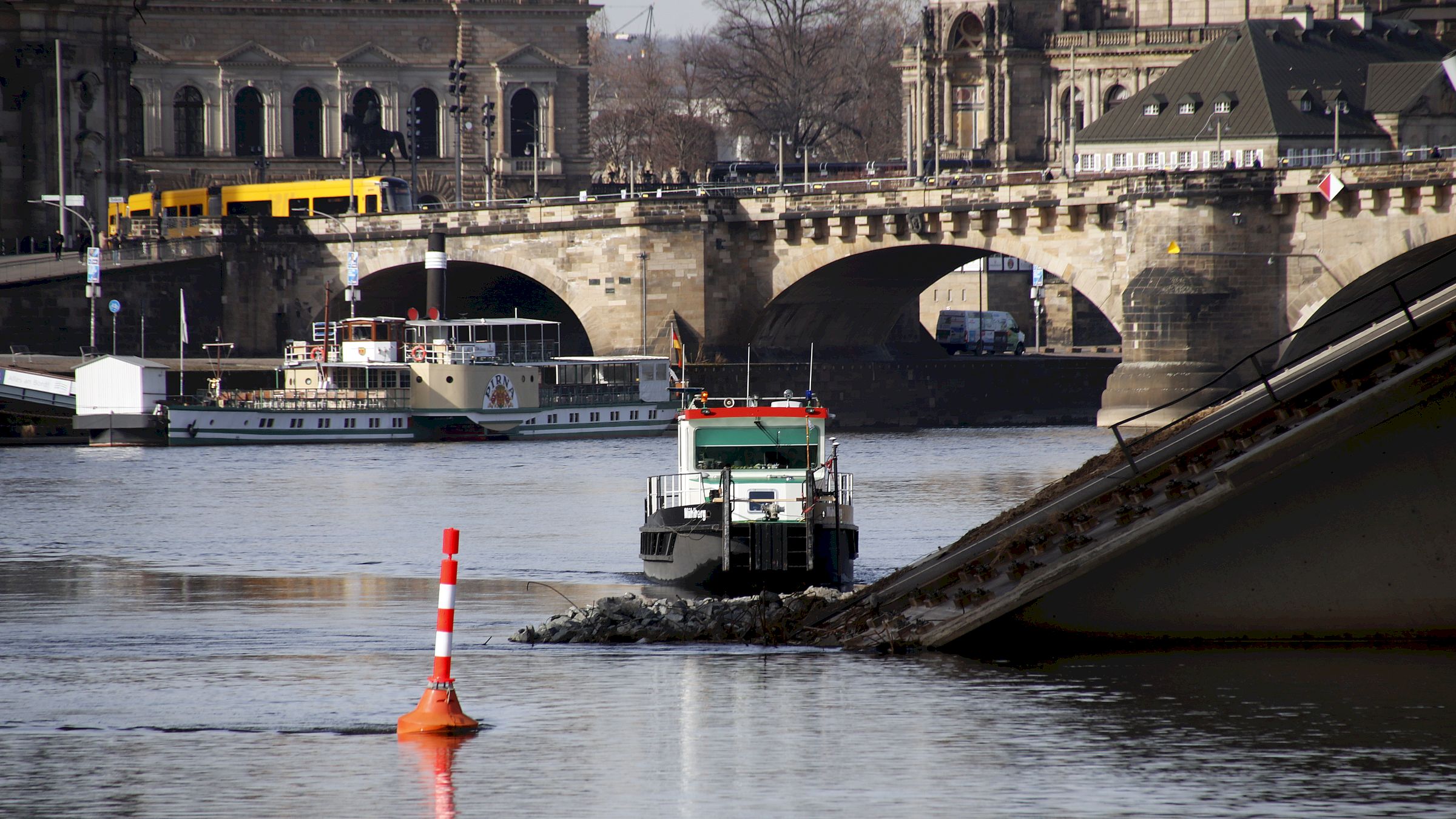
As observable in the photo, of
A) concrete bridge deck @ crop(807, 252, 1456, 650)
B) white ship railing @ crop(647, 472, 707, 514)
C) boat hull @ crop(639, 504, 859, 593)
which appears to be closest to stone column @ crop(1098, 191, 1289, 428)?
white ship railing @ crop(647, 472, 707, 514)

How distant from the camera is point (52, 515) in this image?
39062mm

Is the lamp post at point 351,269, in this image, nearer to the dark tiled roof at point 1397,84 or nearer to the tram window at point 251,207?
the tram window at point 251,207

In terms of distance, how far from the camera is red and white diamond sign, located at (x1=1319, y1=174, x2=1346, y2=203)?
188 ft

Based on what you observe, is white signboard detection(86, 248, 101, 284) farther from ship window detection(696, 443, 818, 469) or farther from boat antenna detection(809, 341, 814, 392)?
ship window detection(696, 443, 818, 469)

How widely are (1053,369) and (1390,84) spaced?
22.5 meters

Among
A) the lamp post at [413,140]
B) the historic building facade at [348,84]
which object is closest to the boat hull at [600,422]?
the lamp post at [413,140]

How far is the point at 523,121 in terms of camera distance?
101625mm

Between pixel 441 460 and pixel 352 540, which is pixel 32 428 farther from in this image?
pixel 352 540

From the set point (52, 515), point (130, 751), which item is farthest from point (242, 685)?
point (52, 515)

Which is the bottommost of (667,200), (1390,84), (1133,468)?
(1133,468)

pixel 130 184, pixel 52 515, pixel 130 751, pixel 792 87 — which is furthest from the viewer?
pixel 792 87

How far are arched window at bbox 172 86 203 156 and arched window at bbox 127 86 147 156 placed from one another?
1375 mm

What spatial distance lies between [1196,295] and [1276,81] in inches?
1153

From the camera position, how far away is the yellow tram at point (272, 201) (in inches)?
3214
